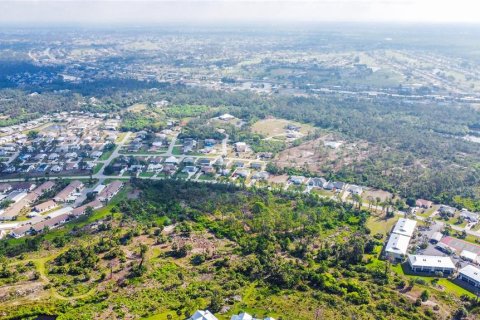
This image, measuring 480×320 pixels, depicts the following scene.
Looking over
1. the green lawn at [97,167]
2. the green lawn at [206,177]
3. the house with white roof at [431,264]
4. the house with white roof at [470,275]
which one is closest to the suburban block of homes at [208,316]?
the house with white roof at [431,264]

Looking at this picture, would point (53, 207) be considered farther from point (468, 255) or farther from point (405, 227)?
point (468, 255)

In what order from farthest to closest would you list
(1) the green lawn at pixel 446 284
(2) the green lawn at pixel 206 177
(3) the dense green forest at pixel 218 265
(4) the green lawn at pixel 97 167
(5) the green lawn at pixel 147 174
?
(4) the green lawn at pixel 97 167 → (5) the green lawn at pixel 147 174 → (2) the green lawn at pixel 206 177 → (1) the green lawn at pixel 446 284 → (3) the dense green forest at pixel 218 265

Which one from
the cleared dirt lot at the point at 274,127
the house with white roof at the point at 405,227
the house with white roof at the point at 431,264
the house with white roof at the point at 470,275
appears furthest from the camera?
the cleared dirt lot at the point at 274,127

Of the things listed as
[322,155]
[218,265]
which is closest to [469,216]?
[322,155]

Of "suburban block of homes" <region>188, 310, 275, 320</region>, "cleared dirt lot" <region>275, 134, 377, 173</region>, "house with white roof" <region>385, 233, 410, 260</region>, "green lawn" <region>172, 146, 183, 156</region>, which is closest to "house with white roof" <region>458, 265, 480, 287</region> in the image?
"house with white roof" <region>385, 233, 410, 260</region>

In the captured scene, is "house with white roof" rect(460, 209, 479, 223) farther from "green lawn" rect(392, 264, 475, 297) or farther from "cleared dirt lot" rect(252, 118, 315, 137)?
"cleared dirt lot" rect(252, 118, 315, 137)

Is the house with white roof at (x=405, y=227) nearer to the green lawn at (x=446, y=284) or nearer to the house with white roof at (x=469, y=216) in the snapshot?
the green lawn at (x=446, y=284)

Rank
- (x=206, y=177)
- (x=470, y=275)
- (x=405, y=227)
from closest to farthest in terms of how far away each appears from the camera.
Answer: (x=470, y=275)
(x=405, y=227)
(x=206, y=177)
